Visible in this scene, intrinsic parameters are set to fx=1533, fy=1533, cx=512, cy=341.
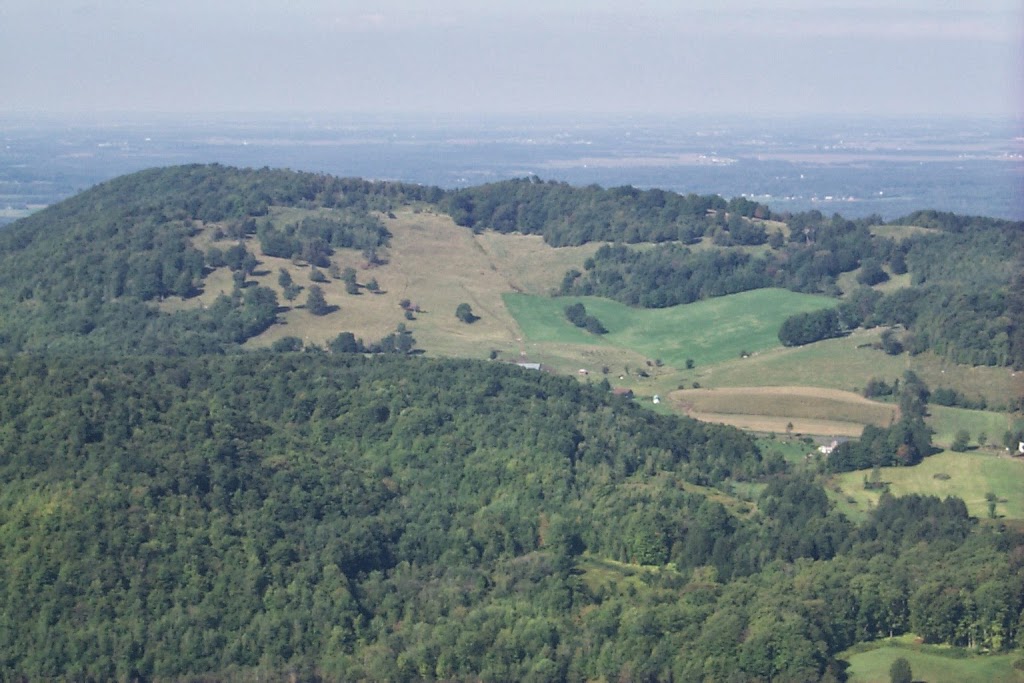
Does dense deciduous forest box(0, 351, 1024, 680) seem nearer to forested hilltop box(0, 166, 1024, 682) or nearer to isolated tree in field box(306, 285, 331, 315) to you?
forested hilltop box(0, 166, 1024, 682)

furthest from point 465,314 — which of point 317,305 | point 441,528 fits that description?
point 441,528

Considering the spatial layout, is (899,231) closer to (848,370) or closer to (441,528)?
(848,370)

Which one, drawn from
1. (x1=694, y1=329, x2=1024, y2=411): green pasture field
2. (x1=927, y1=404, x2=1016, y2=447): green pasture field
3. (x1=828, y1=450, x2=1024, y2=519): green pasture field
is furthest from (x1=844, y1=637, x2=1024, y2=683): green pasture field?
(x1=694, y1=329, x2=1024, y2=411): green pasture field

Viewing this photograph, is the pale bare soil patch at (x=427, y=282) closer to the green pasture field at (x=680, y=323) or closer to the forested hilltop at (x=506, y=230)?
the forested hilltop at (x=506, y=230)

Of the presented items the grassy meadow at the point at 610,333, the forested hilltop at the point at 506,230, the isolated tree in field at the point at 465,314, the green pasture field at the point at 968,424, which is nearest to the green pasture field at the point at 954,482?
the green pasture field at the point at 968,424

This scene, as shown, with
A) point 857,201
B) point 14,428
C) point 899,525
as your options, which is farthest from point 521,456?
point 857,201

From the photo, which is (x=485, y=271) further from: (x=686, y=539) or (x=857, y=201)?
(x=857, y=201)

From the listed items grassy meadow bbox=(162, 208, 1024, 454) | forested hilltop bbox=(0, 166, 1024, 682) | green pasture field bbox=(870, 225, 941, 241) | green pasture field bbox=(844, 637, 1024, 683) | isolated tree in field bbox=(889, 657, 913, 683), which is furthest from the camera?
green pasture field bbox=(870, 225, 941, 241)
